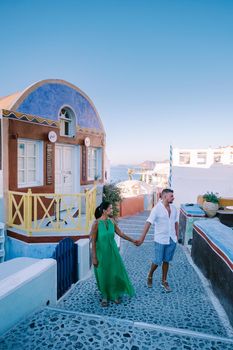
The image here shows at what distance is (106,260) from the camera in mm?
3475

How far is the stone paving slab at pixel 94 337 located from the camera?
2320 millimetres

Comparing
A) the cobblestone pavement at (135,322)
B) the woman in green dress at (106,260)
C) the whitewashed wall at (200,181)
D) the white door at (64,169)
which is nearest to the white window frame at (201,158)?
the whitewashed wall at (200,181)

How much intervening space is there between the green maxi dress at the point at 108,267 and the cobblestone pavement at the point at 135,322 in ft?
0.70

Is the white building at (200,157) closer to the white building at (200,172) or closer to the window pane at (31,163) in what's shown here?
the white building at (200,172)

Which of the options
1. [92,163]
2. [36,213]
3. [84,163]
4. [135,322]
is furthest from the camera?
[92,163]

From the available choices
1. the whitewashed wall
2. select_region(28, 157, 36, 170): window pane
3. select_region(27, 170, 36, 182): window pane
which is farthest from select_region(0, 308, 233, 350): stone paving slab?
the whitewashed wall

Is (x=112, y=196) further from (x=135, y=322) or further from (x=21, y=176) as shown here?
(x=135, y=322)

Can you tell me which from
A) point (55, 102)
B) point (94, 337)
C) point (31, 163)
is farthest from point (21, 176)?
point (94, 337)

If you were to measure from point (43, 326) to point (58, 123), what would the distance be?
680 cm

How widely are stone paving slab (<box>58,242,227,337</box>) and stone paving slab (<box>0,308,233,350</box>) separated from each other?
1.99 ft

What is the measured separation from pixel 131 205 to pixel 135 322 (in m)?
10.4

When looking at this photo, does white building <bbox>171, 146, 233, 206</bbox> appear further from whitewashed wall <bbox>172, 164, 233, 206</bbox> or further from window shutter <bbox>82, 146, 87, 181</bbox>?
window shutter <bbox>82, 146, 87, 181</bbox>

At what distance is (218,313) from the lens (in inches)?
133

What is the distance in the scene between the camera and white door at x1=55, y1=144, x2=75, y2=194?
8672 millimetres
